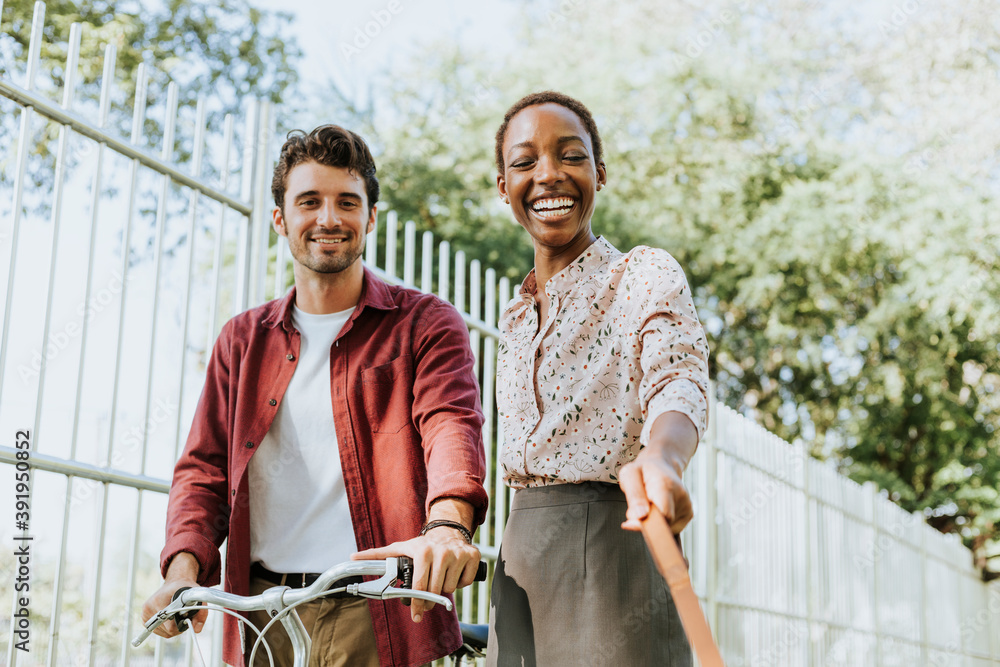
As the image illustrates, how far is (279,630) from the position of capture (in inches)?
94.5

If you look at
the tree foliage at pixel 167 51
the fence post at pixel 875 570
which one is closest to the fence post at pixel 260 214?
the tree foliage at pixel 167 51

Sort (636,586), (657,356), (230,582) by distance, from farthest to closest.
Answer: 1. (230,582)
2. (636,586)
3. (657,356)

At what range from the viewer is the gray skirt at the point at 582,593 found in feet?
6.17

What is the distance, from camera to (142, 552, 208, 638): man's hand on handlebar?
212 centimetres

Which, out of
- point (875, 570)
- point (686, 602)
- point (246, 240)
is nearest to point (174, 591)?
point (686, 602)

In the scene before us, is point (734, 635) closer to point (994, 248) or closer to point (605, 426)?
point (605, 426)

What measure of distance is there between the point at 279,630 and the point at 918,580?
39.3 ft

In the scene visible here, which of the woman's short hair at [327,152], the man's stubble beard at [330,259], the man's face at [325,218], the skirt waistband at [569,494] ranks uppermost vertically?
the woman's short hair at [327,152]

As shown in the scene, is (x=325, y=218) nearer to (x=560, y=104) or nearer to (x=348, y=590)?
(x=560, y=104)

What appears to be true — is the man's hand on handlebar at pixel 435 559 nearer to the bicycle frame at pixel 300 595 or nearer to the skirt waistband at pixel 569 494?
the bicycle frame at pixel 300 595

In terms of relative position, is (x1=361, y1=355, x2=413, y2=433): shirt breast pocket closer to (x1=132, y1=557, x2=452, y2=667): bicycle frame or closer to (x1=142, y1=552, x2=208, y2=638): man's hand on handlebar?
(x1=142, y1=552, x2=208, y2=638): man's hand on handlebar

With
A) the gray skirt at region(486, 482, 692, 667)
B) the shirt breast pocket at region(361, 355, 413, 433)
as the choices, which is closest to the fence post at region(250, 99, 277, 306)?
the shirt breast pocket at region(361, 355, 413, 433)

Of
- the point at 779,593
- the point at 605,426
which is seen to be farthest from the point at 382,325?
the point at 779,593

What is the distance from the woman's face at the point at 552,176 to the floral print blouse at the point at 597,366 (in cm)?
9
